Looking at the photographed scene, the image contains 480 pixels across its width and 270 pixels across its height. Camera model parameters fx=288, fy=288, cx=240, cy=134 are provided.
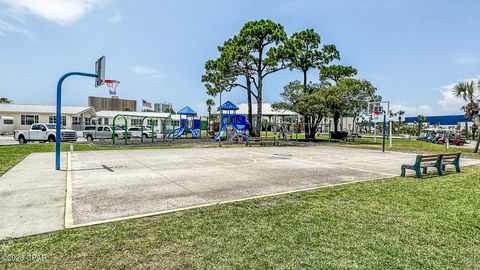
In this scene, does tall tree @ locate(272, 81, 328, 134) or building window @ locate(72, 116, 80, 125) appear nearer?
tall tree @ locate(272, 81, 328, 134)

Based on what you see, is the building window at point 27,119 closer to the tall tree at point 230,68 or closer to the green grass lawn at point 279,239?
the tall tree at point 230,68

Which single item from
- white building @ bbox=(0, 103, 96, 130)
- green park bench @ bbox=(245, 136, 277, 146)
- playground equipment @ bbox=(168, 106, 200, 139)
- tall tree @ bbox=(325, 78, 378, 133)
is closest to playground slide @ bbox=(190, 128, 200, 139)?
playground equipment @ bbox=(168, 106, 200, 139)

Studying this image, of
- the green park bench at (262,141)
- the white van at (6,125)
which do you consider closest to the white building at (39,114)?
the white van at (6,125)

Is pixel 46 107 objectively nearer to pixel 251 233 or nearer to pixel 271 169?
pixel 271 169

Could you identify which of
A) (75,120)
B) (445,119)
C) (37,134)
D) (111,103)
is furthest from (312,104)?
(111,103)

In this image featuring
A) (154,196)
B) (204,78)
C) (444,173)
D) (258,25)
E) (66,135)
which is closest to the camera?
(154,196)

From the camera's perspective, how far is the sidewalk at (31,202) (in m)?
4.64

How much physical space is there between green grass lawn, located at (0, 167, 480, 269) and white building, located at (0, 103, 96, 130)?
149ft

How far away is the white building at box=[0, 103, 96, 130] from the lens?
43.0 meters

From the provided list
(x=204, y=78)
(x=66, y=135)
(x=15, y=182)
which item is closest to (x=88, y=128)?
(x=66, y=135)

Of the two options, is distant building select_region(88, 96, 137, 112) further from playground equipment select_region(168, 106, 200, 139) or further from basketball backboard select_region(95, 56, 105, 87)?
basketball backboard select_region(95, 56, 105, 87)

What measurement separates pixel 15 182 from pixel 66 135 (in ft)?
75.1

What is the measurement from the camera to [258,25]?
33.8 meters

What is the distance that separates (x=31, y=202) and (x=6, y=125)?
45.8 meters
